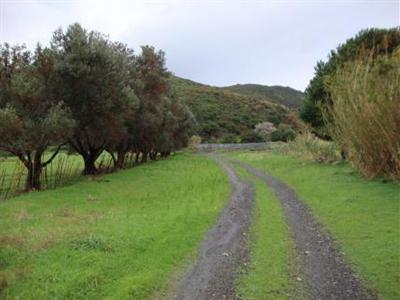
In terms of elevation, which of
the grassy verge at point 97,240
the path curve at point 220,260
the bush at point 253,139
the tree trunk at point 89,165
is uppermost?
the bush at point 253,139

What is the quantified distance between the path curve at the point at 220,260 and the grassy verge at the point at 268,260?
25cm

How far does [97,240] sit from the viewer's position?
1154 centimetres

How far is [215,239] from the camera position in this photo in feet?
41.9

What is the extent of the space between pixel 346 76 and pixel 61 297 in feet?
73.3

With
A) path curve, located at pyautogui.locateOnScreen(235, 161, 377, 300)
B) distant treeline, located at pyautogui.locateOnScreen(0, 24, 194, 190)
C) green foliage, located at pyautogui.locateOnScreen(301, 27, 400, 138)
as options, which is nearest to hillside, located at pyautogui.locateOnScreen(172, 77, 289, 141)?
green foliage, located at pyautogui.locateOnScreen(301, 27, 400, 138)

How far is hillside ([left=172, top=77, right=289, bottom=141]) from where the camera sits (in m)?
111

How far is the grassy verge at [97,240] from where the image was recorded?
8.78m

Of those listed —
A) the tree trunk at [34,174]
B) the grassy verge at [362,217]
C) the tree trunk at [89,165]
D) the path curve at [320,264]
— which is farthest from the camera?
the tree trunk at [89,165]

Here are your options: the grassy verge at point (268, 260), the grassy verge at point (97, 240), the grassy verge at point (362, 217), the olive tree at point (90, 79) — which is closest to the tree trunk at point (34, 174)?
the olive tree at point (90, 79)

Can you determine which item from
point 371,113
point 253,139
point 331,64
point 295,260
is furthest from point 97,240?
point 253,139

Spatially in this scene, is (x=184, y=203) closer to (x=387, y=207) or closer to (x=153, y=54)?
(x=387, y=207)

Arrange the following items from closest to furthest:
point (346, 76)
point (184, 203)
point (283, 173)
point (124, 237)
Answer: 1. point (124, 237)
2. point (184, 203)
3. point (346, 76)
4. point (283, 173)

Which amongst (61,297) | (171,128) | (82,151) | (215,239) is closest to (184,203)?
(215,239)

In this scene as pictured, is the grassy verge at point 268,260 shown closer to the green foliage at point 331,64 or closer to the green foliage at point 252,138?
the green foliage at point 331,64
